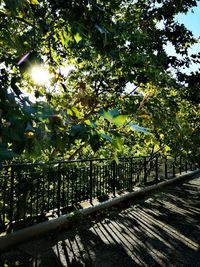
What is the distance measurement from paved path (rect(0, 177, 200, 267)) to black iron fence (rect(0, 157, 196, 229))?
0.73m

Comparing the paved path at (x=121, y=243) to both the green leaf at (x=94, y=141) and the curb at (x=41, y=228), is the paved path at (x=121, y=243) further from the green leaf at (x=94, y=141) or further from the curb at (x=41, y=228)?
the green leaf at (x=94, y=141)

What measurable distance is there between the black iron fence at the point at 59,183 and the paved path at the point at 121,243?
728mm

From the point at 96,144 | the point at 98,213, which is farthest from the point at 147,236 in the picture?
the point at 96,144

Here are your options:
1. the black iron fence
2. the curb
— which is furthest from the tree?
the curb

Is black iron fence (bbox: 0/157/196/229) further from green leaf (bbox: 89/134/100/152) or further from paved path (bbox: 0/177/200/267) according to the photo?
green leaf (bbox: 89/134/100/152)

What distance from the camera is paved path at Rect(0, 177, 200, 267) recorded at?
5.10 metres

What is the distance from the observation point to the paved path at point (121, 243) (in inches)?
201

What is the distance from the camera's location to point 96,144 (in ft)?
5.20

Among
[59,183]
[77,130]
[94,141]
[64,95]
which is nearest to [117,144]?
[94,141]

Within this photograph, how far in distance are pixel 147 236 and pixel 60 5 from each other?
493 cm

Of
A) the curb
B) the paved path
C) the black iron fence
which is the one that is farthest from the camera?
the black iron fence

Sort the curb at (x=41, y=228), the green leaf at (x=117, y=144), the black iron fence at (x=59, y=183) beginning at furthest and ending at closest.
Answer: the black iron fence at (x=59, y=183) → the curb at (x=41, y=228) → the green leaf at (x=117, y=144)

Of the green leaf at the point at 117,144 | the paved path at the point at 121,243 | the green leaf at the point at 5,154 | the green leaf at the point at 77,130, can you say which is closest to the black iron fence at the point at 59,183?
the paved path at the point at 121,243

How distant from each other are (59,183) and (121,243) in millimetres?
1962
